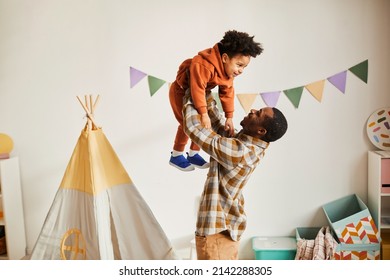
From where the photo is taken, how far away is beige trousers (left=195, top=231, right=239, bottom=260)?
1.66 meters

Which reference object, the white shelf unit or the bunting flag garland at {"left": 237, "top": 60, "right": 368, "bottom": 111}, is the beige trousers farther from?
the white shelf unit

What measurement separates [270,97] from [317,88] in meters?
0.29

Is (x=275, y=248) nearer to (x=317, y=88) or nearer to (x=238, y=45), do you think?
(x=317, y=88)

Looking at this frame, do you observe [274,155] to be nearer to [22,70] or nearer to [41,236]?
[41,236]

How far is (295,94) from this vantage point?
2549mm

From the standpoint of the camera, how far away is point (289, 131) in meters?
2.58

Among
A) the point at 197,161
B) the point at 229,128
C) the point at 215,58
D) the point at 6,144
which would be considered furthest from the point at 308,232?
the point at 6,144

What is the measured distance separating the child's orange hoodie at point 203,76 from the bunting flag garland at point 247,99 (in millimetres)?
795

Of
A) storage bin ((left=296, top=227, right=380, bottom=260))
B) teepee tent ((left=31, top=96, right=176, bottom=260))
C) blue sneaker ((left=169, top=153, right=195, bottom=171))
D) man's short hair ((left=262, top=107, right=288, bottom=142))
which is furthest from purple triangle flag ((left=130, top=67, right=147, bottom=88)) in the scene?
storage bin ((left=296, top=227, right=380, bottom=260))

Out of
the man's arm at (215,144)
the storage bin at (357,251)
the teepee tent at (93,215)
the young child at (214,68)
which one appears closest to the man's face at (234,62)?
the young child at (214,68)

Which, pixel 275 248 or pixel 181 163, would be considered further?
pixel 275 248

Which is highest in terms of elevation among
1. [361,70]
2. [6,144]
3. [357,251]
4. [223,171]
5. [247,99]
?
[361,70]

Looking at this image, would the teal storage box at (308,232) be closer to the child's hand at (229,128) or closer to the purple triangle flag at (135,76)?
the child's hand at (229,128)
